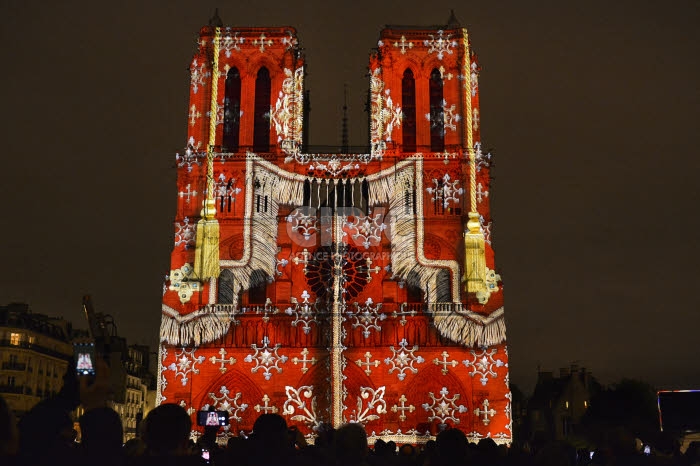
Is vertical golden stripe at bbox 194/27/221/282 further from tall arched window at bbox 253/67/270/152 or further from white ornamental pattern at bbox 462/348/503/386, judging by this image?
white ornamental pattern at bbox 462/348/503/386

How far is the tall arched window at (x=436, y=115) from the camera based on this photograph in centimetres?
3975

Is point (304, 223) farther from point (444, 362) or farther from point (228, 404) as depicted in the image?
point (444, 362)

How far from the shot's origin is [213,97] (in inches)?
1560

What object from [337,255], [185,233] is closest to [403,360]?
[337,255]

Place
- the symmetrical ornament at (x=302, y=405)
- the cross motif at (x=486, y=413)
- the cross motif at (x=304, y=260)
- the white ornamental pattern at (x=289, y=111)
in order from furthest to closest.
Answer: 1. the white ornamental pattern at (x=289, y=111)
2. the cross motif at (x=304, y=260)
3. the symmetrical ornament at (x=302, y=405)
4. the cross motif at (x=486, y=413)

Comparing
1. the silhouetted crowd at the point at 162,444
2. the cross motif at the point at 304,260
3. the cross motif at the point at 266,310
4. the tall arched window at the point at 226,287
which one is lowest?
the silhouetted crowd at the point at 162,444

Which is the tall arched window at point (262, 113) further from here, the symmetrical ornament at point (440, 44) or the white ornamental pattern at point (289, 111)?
the symmetrical ornament at point (440, 44)

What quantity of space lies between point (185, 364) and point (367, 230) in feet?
30.4

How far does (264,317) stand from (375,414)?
231 inches

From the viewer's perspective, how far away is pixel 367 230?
1517 inches

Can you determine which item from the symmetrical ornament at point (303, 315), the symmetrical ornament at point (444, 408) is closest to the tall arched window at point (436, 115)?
the symmetrical ornament at point (303, 315)

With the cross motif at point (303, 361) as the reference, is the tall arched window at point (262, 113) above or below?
above

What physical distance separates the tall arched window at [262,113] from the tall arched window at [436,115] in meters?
7.17

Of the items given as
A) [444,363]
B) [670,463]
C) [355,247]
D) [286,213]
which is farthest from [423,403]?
[670,463]
